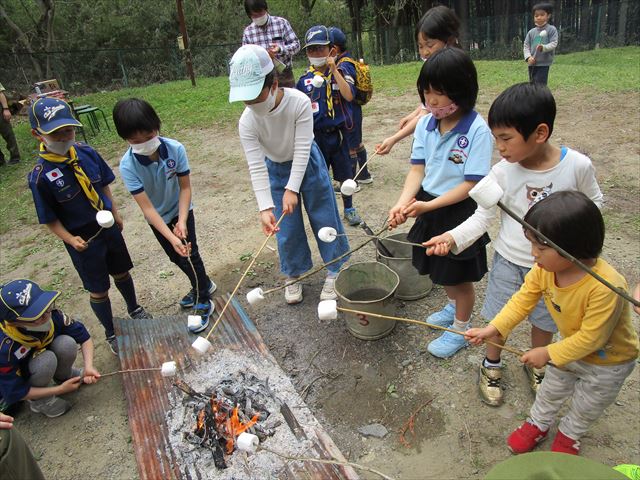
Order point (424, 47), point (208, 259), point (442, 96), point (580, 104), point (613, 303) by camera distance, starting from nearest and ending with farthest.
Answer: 1. point (613, 303)
2. point (442, 96)
3. point (424, 47)
4. point (208, 259)
5. point (580, 104)

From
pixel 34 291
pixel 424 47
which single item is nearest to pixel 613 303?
pixel 424 47

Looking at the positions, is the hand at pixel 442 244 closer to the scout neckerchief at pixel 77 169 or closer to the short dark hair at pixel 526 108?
the short dark hair at pixel 526 108

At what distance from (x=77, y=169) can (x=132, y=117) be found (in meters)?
0.55

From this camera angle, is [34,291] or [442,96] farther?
[34,291]

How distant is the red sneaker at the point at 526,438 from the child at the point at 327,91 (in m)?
2.97

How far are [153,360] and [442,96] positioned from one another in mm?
2633

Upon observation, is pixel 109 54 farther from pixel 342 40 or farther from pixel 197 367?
pixel 197 367

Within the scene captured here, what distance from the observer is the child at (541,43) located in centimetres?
778

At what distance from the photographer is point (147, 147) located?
304 centimetres

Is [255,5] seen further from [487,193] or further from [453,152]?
[487,193]

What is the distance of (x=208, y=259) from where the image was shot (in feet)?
15.3

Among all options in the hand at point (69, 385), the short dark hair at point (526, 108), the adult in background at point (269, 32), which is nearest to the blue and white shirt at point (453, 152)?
the short dark hair at point (526, 108)

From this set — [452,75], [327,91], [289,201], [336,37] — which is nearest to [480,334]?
[452,75]

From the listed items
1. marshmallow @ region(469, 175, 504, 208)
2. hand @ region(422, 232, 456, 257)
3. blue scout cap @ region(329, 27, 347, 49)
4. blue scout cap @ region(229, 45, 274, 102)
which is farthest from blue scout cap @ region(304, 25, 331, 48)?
marshmallow @ region(469, 175, 504, 208)
